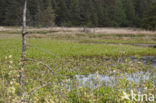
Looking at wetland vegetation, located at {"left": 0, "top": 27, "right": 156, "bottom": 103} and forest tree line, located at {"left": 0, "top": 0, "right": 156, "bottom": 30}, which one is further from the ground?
forest tree line, located at {"left": 0, "top": 0, "right": 156, "bottom": 30}

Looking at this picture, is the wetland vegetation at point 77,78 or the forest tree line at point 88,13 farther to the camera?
the forest tree line at point 88,13

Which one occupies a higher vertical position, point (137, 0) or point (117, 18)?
point (137, 0)

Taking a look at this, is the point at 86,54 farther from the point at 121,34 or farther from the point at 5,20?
the point at 5,20

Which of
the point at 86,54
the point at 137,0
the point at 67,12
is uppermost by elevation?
the point at 137,0

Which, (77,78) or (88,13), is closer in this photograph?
(77,78)

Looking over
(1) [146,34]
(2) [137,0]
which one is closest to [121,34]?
(1) [146,34]

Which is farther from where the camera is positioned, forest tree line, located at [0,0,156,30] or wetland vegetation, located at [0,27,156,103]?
forest tree line, located at [0,0,156,30]

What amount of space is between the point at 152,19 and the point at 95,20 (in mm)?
21201

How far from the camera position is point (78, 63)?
13953 mm

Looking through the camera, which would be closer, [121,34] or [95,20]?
[121,34]

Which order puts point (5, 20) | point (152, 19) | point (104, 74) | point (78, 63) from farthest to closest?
point (5, 20) < point (152, 19) < point (78, 63) < point (104, 74)

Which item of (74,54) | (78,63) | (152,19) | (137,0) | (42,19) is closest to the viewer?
(78,63)

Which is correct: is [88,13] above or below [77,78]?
above

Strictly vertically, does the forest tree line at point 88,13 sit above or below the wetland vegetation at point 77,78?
→ above
